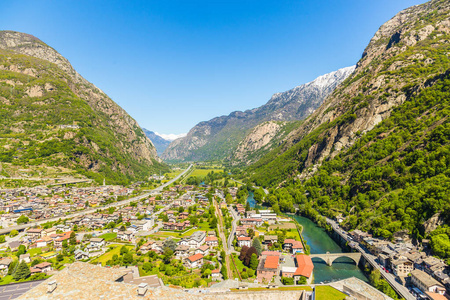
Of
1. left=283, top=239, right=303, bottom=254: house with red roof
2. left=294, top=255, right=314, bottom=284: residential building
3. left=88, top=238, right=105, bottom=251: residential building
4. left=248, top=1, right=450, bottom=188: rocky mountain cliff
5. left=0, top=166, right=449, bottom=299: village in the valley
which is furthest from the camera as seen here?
left=248, top=1, right=450, bottom=188: rocky mountain cliff

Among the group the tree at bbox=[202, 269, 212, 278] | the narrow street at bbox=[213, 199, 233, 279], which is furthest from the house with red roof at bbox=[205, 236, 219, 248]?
the tree at bbox=[202, 269, 212, 278]

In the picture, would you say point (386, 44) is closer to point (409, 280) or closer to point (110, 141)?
Result: point (409, 280)

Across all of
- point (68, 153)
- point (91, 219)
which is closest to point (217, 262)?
point (91, 219)

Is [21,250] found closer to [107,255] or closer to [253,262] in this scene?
[107,255]

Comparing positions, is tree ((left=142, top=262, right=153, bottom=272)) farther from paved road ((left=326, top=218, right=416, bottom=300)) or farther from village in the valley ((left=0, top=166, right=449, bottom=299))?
paved road ((left=326, top=218, right=416, bottom=300))

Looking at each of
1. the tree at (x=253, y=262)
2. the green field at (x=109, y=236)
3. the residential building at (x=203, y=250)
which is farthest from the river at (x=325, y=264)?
the green field at (x=109, y=236)

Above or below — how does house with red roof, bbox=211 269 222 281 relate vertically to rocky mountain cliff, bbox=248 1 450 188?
below

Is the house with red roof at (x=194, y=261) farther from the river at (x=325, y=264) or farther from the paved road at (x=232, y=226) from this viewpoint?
the river at (x=325, y=264)
